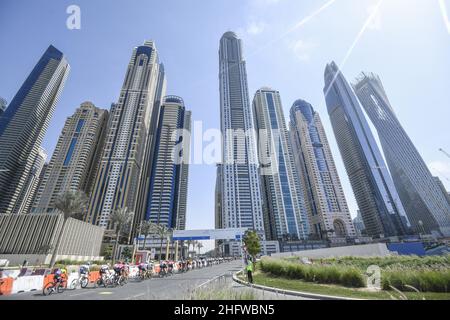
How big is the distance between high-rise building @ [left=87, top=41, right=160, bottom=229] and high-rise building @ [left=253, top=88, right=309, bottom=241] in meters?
92.0

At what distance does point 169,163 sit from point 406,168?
15539cm

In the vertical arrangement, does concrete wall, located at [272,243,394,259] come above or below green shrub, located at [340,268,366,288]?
above

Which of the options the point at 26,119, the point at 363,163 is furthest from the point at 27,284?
the point at 363,163

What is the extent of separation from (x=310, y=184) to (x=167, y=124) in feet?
420

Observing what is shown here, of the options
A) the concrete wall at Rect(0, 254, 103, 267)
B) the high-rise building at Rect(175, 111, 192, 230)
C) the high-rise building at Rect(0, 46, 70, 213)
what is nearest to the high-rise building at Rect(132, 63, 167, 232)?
the high-rise building at Rect(175, 111, 192, 230)

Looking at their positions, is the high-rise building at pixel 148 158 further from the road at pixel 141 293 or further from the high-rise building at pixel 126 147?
the road at pixel 141 293

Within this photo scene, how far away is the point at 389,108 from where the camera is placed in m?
128

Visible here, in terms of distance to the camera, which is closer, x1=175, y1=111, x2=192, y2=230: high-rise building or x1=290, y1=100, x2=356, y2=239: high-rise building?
x1=290, y1=100, x2=356, y2=239: high-rise building

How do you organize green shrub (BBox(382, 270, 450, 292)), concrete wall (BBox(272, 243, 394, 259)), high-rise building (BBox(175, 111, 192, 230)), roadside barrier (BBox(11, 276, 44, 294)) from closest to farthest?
green shrub (BBox(382, 270, 450, 292))
roadside barrier (BBox(11, 276, 44, 294))
concrete wall (BBox(272, 243, 394, 259))
high-rise building (BBox(175, 111, 192, 230))

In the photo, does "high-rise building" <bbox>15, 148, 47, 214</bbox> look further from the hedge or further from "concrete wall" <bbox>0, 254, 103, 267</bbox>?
the hedge

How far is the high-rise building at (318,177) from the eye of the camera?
473 feet

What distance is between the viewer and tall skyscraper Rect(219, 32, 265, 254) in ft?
423
